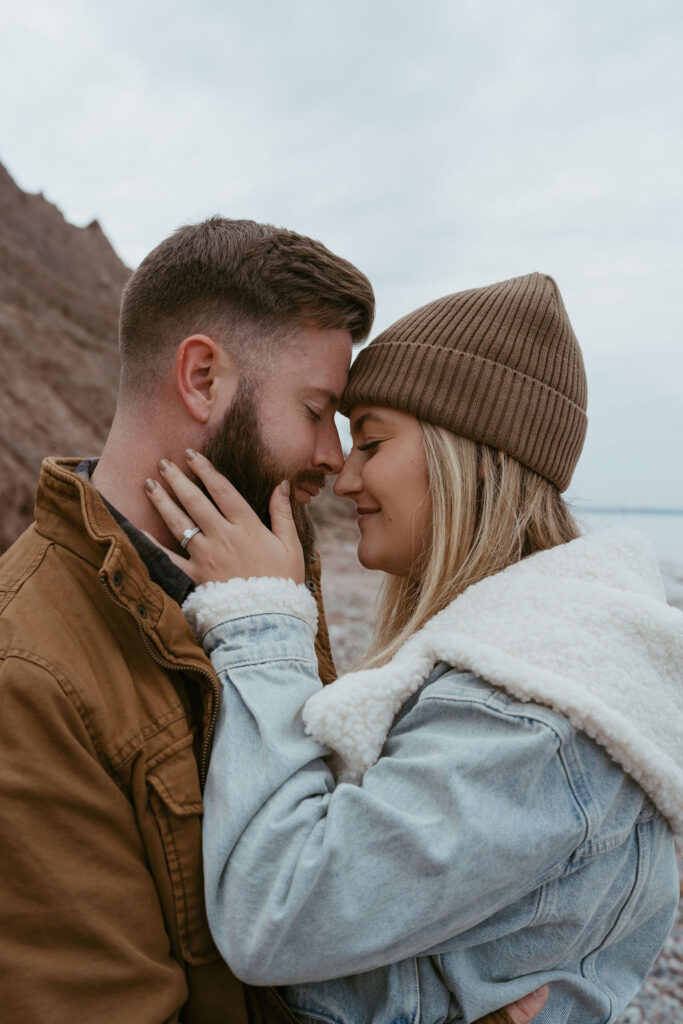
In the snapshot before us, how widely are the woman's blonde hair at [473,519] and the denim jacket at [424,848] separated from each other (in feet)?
1.40

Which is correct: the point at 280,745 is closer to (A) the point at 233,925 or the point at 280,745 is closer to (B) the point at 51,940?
(A) the point at 233,925

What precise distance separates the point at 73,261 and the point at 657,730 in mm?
30516

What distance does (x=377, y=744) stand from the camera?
1.90 m

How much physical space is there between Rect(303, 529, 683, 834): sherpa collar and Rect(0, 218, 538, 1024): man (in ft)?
1.27

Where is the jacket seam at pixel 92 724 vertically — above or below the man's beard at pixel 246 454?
below

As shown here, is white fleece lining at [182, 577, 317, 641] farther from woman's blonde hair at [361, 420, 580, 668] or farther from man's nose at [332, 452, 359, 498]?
man's nose at [332, 452, 359, 498]

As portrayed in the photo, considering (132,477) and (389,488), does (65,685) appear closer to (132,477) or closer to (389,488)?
(132,477)

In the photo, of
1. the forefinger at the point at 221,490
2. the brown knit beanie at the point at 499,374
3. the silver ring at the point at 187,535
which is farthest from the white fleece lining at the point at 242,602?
the brown knit beanie at the point at 499,374

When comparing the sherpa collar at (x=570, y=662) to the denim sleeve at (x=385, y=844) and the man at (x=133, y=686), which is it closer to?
the denim sleeve at (x=385, y=844)

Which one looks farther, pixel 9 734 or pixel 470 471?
pixel 470 471

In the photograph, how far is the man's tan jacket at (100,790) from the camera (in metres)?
1.65

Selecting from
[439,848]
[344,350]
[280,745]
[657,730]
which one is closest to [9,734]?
[280,745]

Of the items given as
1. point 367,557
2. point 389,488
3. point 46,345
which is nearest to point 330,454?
point 389,488

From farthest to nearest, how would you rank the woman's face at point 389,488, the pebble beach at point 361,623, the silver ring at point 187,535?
the pebble beach at point 361,623 → the woman's face at point 389,488 → the silver ring at point 187,535
